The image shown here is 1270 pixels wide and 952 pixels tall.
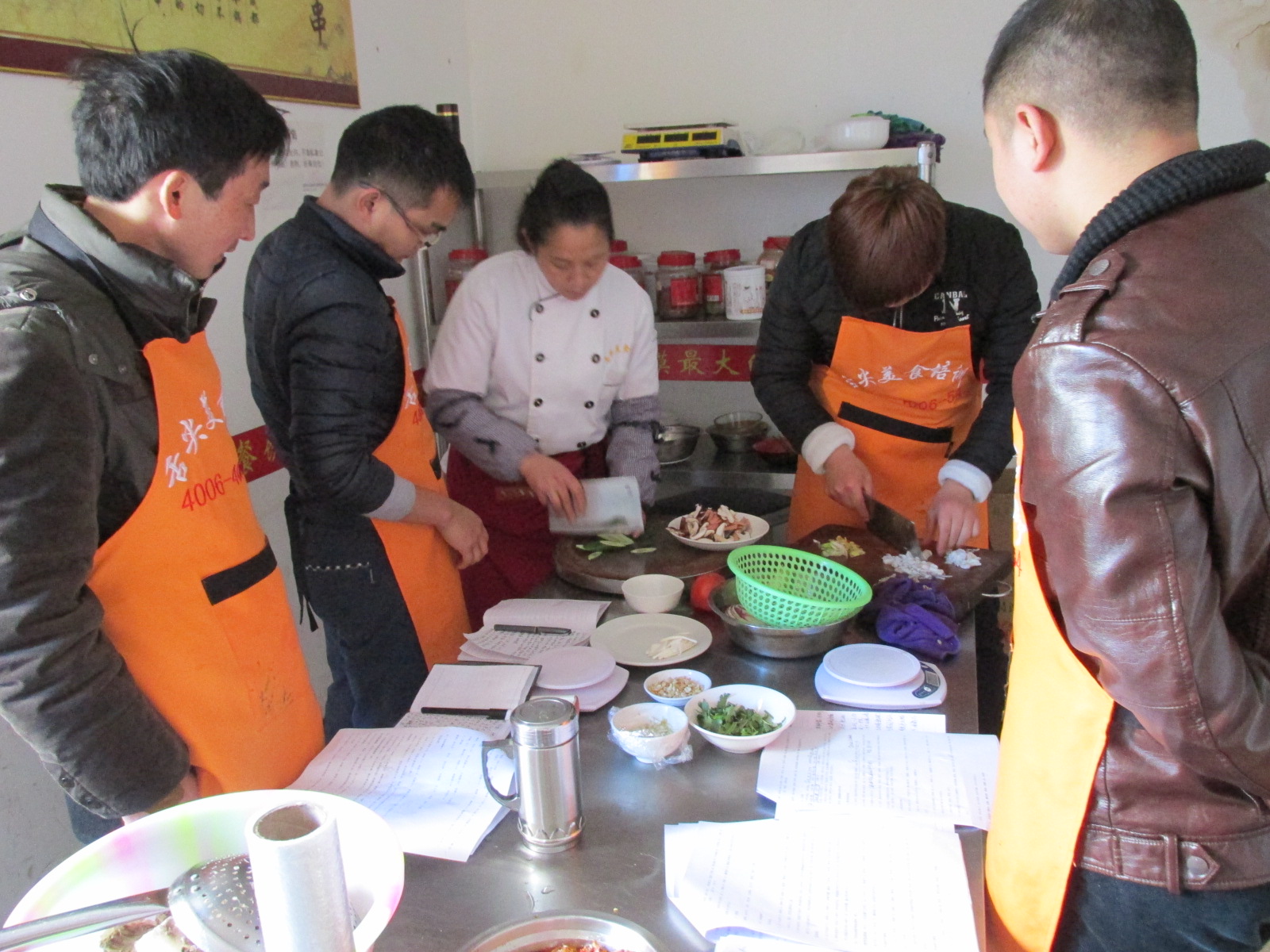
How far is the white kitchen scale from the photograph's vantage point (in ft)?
4.98

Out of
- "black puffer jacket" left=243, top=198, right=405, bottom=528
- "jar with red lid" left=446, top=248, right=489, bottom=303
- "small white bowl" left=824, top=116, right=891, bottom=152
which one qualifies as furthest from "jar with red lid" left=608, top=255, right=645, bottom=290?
"black puffer jacket" left=243, top=198, right=405, bottom=528

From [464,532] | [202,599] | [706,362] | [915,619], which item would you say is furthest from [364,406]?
[706,362]

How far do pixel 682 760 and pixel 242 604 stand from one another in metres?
0.69

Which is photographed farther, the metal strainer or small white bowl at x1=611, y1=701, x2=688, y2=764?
small white bowl at x1=611, y1=701, x2=688, y2=764

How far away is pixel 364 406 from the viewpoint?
6.16 ft

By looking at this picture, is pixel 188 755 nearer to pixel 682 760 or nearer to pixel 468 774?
pixel 468 774

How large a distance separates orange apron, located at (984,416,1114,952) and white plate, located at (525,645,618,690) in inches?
26.0

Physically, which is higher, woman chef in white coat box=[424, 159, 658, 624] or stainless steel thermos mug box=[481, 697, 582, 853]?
woman chef in white coat box=[424, 159, 658, 624]

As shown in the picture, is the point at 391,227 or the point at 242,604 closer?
the point at 242,604

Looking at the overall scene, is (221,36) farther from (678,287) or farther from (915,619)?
(915,619)

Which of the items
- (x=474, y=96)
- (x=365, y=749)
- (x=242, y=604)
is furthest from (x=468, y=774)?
(x=474, y=96)

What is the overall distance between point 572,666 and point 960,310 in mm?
1313

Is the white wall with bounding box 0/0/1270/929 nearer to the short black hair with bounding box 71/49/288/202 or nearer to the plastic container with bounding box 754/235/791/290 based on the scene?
the plastic container with bounding box 754/235/791/290

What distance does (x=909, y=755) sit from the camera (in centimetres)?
137
